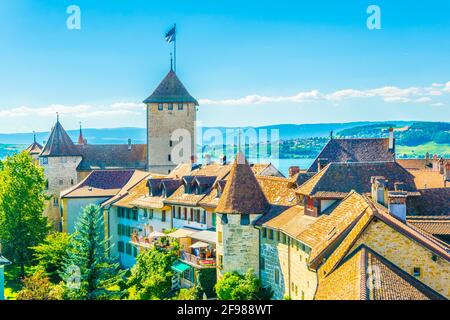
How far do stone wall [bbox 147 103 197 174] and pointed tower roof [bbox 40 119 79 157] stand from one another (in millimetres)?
9520

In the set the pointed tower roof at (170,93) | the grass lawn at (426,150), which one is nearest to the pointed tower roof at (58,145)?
the pointed tower roof at (170,93)

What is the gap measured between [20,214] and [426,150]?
114435 millimetres

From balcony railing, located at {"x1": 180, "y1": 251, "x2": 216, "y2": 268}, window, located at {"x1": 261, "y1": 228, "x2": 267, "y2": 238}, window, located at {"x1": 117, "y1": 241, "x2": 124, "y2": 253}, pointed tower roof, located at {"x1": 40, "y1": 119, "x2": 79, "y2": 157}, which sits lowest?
window, located at {"x1": 117, "y1": 241, "x2": 124, "y2": 253}

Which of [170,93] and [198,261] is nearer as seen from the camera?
[198,261]

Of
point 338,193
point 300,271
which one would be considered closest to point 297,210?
point 338,193

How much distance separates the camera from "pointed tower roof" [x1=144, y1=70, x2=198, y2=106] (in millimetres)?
75062

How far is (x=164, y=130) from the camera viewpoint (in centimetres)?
7538

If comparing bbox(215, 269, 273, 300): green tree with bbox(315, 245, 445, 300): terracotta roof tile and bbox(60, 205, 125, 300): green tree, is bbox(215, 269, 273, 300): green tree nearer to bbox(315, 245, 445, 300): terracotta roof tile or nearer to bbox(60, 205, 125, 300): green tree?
bbox(60, 205, 125, 300): green tree

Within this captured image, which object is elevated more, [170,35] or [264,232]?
[170,35]

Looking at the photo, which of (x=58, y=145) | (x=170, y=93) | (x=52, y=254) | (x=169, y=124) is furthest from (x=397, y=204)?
(x=58, y=145)

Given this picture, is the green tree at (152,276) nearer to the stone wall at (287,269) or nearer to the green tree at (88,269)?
the green tree at (88,269)

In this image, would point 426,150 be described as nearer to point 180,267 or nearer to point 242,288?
point 180,267

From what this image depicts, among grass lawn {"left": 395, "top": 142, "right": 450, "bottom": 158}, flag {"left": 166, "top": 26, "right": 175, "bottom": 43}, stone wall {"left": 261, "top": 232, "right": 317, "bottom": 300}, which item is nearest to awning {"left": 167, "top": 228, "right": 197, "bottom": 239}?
stone wall {"left": 261, "top": 232, "right": 317, "bottom": 300}

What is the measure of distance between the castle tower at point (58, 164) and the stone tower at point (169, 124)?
9.37 meters
